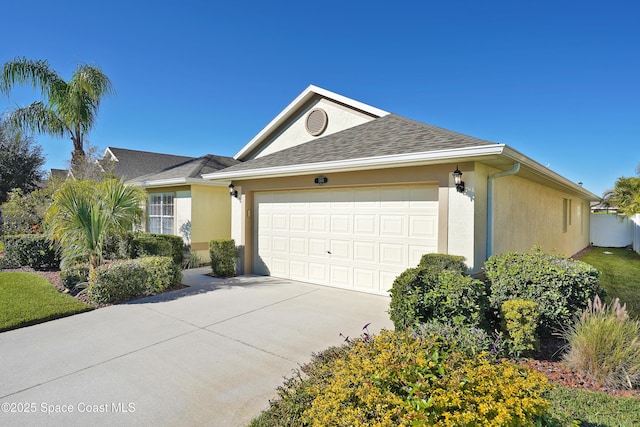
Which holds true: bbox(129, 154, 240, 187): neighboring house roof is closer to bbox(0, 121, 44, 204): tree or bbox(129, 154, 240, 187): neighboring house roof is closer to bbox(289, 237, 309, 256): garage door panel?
bbox(289, 237, 309, 256): garage door panel

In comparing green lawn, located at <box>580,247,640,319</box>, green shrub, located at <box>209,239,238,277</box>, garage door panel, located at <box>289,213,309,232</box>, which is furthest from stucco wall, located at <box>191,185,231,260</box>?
green lawn, located at <box>580,247,640,319</box>

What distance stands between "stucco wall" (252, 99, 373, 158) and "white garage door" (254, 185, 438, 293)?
345 centimetres

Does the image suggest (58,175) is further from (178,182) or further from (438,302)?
(438,302)

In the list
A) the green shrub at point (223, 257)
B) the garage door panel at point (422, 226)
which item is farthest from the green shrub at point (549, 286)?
the green shrub at point (223, 257)

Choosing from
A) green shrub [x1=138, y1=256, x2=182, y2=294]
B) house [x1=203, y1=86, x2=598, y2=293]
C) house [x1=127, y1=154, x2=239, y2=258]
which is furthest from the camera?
house [x1=127, y1=154, x2=239, y2=258]

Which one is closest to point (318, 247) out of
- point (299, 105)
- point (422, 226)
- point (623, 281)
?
point (422, 226)

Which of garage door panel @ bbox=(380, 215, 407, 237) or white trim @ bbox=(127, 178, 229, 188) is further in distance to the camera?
white trim @ bbox=(127, 178, 229, 188)

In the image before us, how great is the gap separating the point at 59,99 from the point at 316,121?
10.4 meters

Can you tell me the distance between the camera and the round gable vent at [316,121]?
11491 mm

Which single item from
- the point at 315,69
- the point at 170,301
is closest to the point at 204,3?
the point at 315,69

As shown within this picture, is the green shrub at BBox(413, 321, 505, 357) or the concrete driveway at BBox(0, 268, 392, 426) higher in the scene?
the green shrub at BBox(413, 321, 505, 357)

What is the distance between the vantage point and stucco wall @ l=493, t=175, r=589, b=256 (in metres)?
7.00

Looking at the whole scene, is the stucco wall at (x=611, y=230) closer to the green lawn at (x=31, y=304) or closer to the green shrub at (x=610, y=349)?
the green shrub at (x=610, y=349)

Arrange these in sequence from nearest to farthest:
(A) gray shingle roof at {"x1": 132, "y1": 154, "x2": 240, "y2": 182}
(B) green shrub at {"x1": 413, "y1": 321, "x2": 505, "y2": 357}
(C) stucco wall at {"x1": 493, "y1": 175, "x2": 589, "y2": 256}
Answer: (B) green shrub at {"x1": 413, "y1": 321, "x2": 505, "y2": 357} → (C) stucco wall at {"x1": 493, "y1": 175, "x2": 589, "y2": 256} → (A) gray shingle roof at {"x1": 132, "y1": 154, "x2": 240, "y2": 182}
